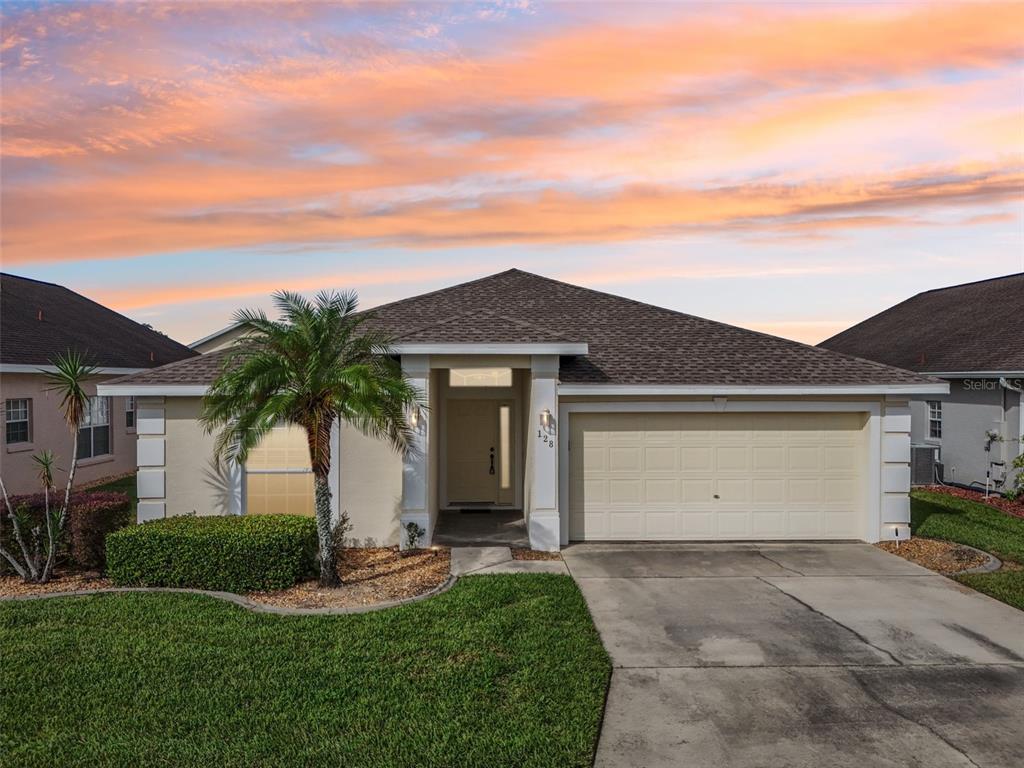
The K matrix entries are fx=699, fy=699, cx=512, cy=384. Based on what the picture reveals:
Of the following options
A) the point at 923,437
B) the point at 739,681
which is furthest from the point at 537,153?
the point at 923,437

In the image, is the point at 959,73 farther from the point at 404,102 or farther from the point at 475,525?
the point at 475,525

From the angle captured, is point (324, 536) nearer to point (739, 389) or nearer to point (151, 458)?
point (151, 458)

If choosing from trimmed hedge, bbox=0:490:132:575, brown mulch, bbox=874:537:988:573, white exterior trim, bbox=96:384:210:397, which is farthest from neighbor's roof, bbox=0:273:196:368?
brown mulch, bbox=874:537:988:573

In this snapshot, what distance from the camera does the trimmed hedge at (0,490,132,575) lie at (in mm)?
10195

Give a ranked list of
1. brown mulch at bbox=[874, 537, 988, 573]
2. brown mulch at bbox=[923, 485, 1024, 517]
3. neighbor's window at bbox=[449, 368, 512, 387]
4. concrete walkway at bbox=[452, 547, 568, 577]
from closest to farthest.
Result: concrete walkway at bbox=[452, 547, 568, 577] < brown mulch at bbox=[874, 537, 988, 573] < neighbor's window at bbox=[449, 368, 512, 387] < brown mulch at bbox=[923, 485, 1024, 517]

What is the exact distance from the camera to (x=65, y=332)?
69.7 ft

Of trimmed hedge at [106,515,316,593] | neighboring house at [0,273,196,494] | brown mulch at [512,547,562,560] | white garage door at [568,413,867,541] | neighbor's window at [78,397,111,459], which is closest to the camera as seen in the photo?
trimmed hedge at [106,515,316,593]

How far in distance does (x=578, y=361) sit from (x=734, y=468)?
349cm

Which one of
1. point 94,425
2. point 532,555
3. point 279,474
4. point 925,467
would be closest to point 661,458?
point 532,555

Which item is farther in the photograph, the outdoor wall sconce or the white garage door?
the white garage door

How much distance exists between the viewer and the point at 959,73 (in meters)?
12.4

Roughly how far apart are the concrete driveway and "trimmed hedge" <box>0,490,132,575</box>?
278 inches

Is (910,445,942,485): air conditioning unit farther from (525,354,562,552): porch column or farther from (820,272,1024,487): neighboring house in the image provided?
(525,354,562,552): porch column

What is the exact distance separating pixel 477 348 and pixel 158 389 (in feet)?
17.9
